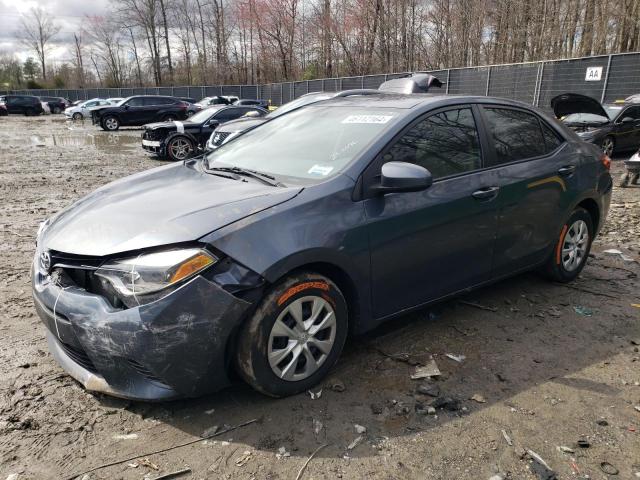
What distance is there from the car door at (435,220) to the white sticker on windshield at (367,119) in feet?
0.59

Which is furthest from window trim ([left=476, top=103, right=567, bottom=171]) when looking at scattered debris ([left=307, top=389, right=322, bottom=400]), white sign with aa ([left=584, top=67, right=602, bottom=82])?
white sign with aa ([left=584, top=67, right=602, bottom=82])

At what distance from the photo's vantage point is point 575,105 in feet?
35.5

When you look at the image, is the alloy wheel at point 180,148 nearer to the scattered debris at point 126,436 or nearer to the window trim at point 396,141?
the window trim at point 396,141

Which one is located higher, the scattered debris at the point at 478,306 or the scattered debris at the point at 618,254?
the scattered debris at the point at 478,306

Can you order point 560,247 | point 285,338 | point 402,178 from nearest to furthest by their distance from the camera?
point 285,338 < point 402,178 < point 560,247

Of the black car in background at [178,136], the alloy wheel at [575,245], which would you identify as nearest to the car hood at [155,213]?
the alloy wheel at [575,245]

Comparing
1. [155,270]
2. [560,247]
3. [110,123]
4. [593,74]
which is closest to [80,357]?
[155,270]

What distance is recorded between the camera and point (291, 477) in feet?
7.55

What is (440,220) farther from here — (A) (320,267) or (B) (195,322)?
(B) (195,322)

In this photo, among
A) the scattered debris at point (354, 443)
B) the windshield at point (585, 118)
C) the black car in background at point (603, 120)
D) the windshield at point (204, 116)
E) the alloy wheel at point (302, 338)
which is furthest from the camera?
the windshield at point (204, 116)

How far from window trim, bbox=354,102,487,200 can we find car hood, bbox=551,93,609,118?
7808mm

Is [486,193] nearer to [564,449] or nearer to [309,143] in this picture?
[309,143]

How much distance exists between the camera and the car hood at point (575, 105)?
10.4 meters

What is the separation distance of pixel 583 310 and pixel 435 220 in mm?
1797
